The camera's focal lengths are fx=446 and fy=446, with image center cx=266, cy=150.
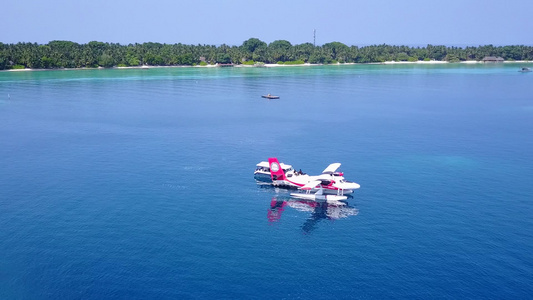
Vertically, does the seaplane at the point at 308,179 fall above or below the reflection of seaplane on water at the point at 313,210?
above

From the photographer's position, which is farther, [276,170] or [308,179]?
[276,170]

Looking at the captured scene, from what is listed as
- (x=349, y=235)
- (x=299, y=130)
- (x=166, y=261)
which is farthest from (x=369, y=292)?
(x=299, y=130)

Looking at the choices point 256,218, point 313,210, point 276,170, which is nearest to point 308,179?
point 276,170

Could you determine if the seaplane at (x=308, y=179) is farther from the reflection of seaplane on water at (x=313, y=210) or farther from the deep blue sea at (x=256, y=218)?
the reflection of seaplane on water at (x=313, y=210)

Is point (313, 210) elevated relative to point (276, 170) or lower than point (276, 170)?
lower

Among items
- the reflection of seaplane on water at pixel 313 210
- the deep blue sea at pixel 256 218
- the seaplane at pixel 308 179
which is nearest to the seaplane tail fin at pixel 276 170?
the seaplane at pixel 308 179

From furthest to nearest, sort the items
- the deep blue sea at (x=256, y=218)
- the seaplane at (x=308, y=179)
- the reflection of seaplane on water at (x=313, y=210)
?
1. the seaplane at (x=308, y=179)
2. the reflection of seaplane on water at (x=313, y=210)
3. the deep blue sea at (x=256, y=218)

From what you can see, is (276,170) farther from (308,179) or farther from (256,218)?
(256,218)

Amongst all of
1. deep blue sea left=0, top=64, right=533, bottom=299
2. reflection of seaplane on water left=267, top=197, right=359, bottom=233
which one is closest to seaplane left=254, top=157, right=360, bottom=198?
deep blue sea left=0, top=64, right=533, bottom=299
